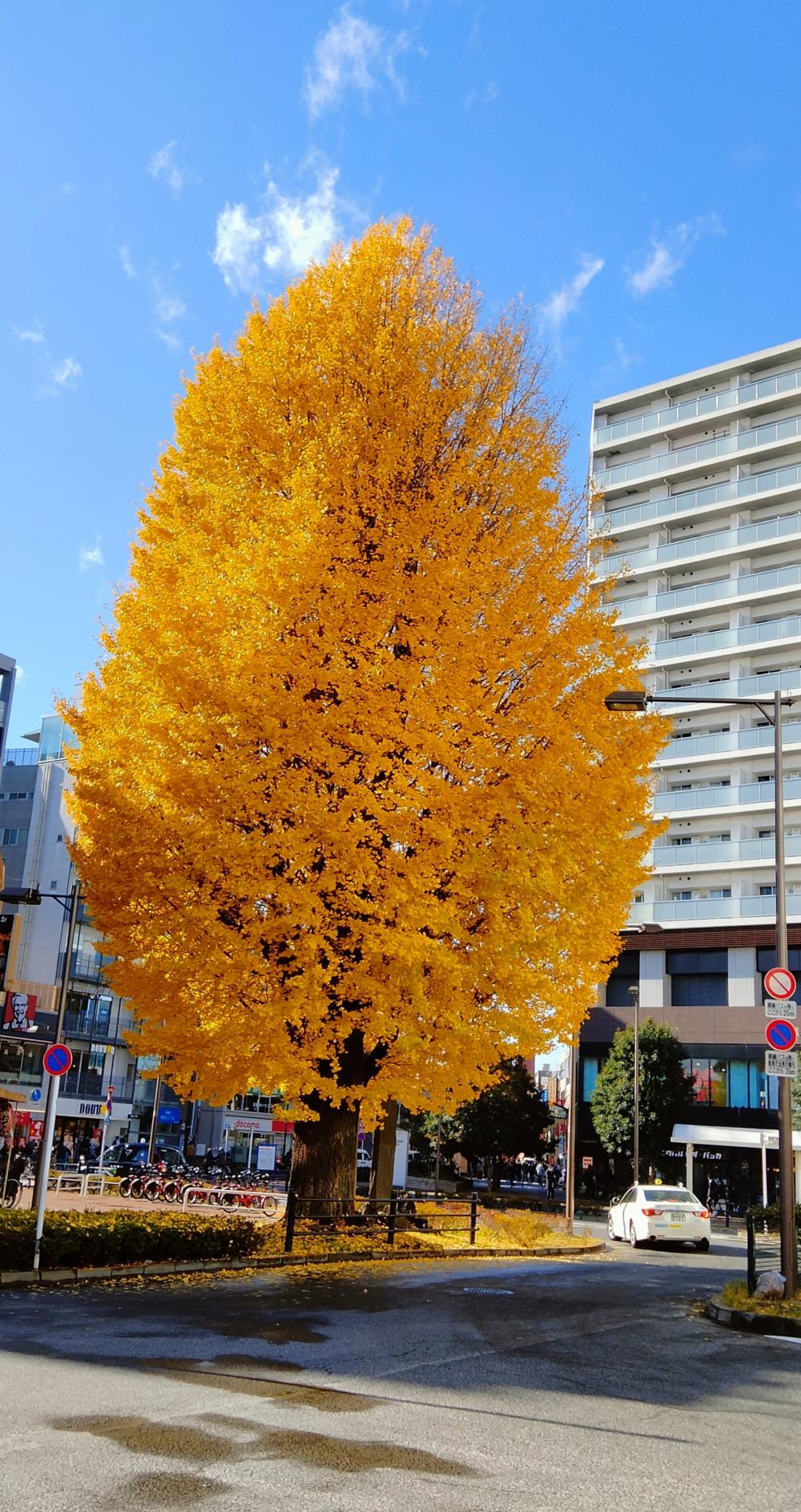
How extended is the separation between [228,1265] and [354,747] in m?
6.37

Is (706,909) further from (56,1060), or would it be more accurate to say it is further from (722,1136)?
(56,1060)

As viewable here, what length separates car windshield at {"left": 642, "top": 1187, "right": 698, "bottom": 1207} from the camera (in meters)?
26.4

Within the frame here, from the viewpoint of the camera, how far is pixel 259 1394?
21.8 ft

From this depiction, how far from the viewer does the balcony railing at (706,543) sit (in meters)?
53.8

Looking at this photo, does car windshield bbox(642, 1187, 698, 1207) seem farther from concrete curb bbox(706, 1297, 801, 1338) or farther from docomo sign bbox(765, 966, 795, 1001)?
concrete curb bbox(706, 1297, 801, 1338)

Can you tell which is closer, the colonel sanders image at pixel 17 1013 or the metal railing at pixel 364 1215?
the metal railing at pixel 364 1215

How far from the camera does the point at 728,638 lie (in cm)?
5388

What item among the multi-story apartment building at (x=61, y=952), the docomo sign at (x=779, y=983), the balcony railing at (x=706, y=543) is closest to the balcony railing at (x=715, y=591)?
the balcony railing at (x=706, y=543)

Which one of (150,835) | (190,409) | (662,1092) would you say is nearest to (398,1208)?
(150,835)

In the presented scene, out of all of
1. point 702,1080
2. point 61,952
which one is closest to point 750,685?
point 702,1080

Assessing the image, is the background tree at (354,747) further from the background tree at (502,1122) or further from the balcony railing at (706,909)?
the background tree at (502,1122)

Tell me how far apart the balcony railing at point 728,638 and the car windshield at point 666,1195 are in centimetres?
3113

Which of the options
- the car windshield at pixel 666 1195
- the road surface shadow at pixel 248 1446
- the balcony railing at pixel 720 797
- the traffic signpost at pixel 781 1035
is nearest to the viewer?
the road surface shadow at pixel 248 1446

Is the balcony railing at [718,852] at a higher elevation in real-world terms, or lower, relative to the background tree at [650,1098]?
higher
